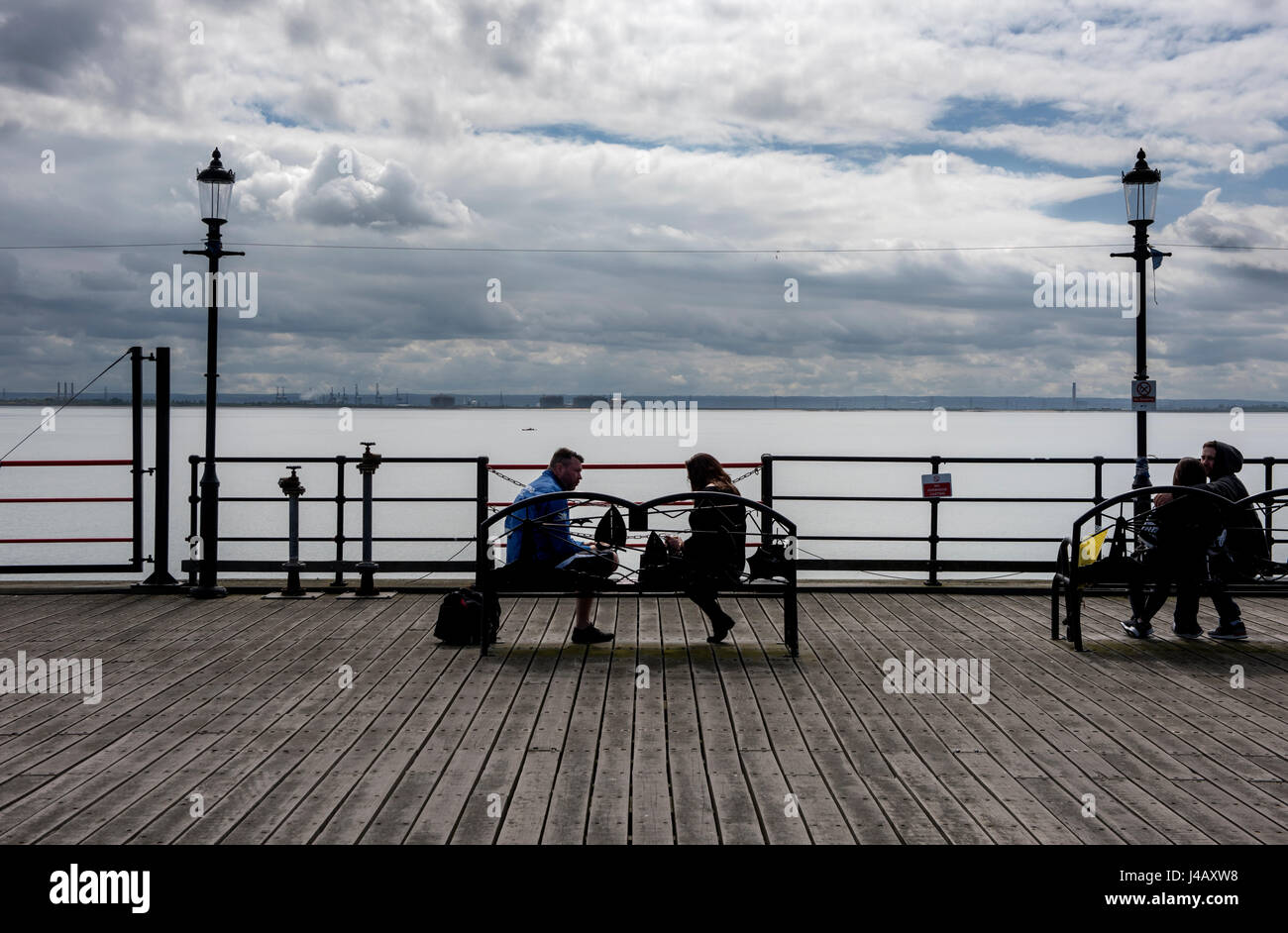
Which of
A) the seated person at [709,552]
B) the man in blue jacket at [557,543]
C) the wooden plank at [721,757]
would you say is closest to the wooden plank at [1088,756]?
the wooden plank at [721,757]

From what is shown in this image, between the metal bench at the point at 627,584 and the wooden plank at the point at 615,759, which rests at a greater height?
the metal bench at the point at 627,584

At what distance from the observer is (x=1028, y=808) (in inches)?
158

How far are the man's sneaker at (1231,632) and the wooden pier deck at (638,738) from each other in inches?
5.5

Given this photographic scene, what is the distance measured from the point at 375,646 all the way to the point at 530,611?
1.57 m

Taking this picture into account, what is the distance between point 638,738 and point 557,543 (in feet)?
7.47

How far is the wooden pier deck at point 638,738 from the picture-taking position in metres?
3.88

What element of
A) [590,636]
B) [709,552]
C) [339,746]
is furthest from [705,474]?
[339,746]

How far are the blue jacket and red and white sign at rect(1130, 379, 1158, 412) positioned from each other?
585cm

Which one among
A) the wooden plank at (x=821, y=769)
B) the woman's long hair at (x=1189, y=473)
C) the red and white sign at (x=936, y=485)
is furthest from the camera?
the red and white sign at (x=936, y=485)

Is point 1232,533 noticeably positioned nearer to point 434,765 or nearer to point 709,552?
point 709,552

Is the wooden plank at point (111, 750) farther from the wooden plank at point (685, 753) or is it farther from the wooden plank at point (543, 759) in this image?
the wooden plank at point (685, 753)

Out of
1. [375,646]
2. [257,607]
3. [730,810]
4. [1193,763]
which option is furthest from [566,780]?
[257,607]

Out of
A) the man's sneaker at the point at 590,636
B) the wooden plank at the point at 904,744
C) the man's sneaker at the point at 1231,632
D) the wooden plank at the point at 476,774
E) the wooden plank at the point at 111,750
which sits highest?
the man's sneaker at the point at 1231,632
